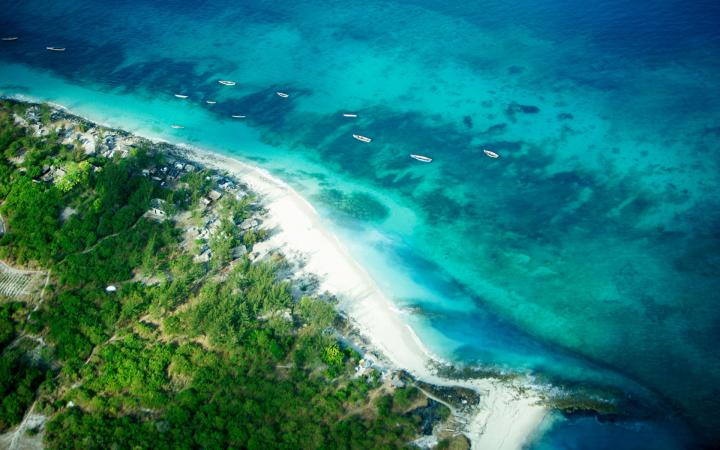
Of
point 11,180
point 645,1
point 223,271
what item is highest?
point 645,1

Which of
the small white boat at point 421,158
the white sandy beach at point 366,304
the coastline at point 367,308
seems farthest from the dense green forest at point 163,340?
the small white boat at point 421,158

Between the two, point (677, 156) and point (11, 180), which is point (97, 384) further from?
point (677, 156)

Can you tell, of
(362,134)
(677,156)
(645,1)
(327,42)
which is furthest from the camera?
(645,1)

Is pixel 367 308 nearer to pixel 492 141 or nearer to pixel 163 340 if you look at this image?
pixel 163 340

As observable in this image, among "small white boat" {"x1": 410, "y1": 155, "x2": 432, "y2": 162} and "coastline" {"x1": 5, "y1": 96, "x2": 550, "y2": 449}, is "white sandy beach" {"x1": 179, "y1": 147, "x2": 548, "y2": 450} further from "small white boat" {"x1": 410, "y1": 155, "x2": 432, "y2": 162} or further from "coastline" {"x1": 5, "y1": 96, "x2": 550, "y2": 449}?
"small white boat" {"x1": 410, "y1": 155, "x2": 432, "y2": 162}

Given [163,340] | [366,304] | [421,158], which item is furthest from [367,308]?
[421,158]

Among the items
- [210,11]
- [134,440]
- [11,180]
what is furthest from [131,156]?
[210,11]

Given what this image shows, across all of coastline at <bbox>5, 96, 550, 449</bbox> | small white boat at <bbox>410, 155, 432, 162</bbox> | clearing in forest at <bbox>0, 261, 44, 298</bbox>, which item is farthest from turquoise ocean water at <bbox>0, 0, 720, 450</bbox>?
clearing in forest at <bbox>0, 261, 44, 298</bbox>
